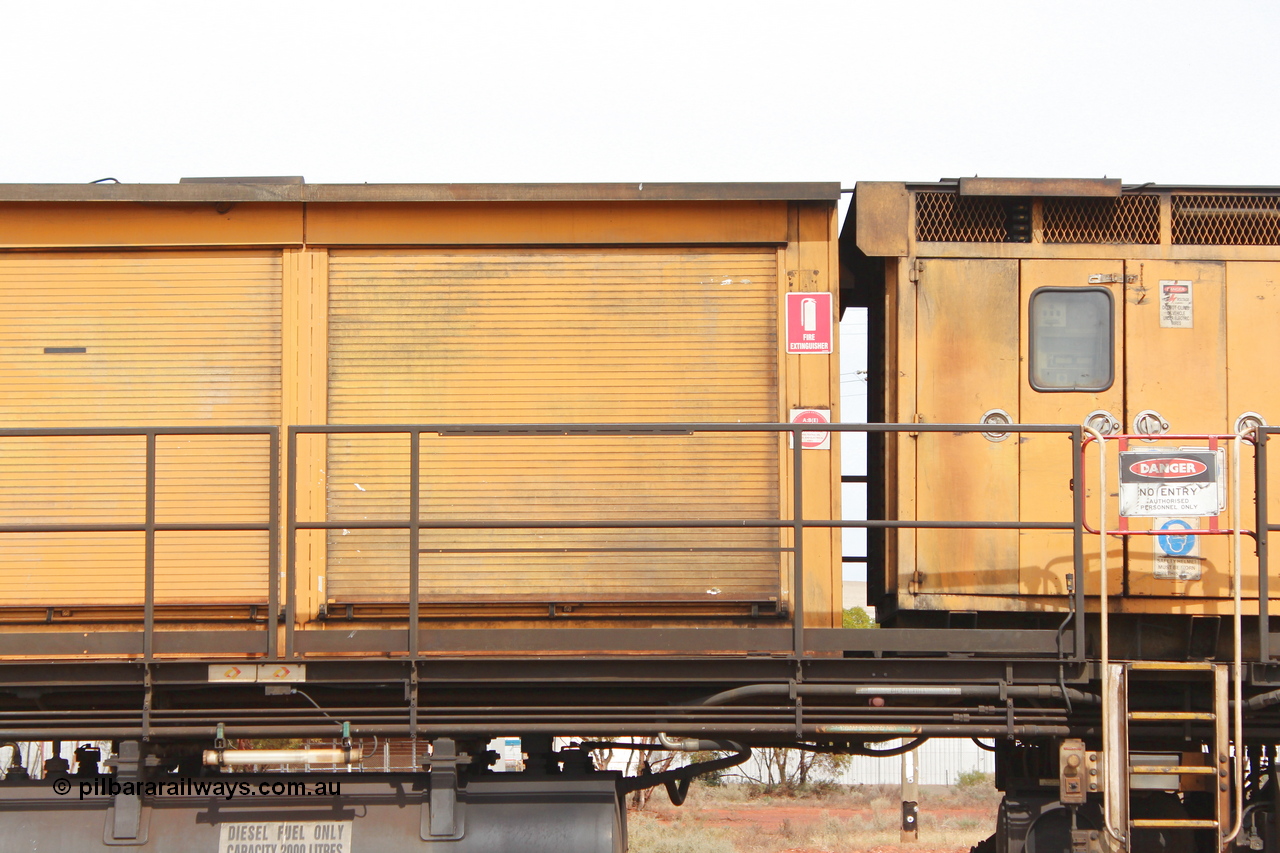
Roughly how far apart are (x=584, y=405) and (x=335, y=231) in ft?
5.93

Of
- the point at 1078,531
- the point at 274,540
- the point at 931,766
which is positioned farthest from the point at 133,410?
the point at 931,766

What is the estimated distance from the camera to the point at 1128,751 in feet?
18.3

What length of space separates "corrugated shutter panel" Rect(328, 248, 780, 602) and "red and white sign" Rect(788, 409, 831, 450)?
152 mm

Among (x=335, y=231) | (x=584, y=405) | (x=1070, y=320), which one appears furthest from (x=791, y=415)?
(x=335, y=231)

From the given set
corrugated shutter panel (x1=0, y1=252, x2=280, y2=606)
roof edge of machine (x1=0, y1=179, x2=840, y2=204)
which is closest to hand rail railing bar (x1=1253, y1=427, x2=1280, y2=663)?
roof edge of machine (x1=0, y1=179, x2=840, y2=204)

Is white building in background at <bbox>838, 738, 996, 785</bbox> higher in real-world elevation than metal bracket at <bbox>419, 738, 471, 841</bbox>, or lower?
lower

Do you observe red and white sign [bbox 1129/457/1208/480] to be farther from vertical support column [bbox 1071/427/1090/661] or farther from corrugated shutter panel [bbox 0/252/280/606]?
corrugated shutter panel [bbox 0/252/280/606]

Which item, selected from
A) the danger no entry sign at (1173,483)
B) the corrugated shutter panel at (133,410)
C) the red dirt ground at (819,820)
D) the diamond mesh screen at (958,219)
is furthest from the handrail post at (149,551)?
the red dirt ground at (819,820)

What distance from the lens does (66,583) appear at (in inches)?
244

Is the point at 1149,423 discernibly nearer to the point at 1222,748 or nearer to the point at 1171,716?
the point at 1171,716

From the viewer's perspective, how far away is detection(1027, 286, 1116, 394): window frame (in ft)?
20.4

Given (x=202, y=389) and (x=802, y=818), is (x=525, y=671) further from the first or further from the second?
(x=802, y=818)

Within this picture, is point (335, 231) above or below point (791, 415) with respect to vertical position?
above

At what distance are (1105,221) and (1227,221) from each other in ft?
2.39
